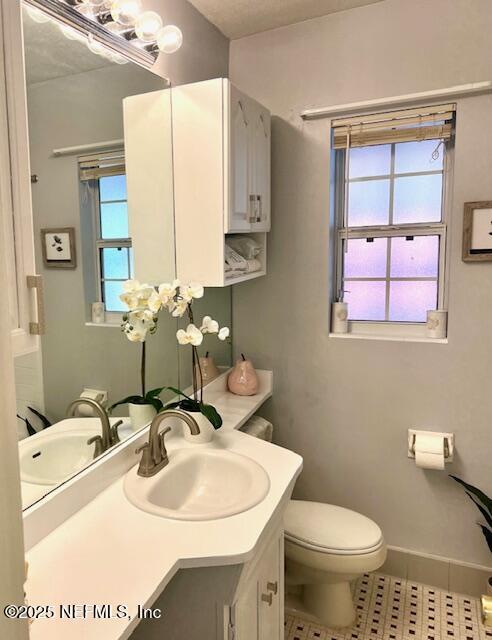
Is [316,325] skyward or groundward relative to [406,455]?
skyward

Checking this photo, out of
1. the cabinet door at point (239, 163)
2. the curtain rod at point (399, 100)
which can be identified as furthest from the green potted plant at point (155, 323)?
the curtain rod at point (399, 100)

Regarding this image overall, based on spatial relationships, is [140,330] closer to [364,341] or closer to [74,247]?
[74,247]

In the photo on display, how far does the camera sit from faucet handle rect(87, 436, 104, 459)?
143 cm

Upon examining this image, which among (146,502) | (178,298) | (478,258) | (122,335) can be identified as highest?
(478,258)

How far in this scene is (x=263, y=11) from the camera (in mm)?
2021

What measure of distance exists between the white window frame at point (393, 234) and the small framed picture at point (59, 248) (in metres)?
1.32

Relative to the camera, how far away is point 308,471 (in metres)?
2.37

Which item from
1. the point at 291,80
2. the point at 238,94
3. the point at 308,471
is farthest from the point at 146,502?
the point at 291,80

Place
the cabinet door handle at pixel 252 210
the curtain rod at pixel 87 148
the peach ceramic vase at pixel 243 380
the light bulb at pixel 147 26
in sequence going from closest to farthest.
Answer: the curtain rod at pixel 87 148, the light bulb at pixel 147 26, the cabinet door handle at pixel 252 210, the peach ceramic vase at pixel 243 380

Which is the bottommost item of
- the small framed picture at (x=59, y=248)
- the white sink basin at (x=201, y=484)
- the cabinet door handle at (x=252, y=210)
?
the white sink basin at (x=201, y=484)

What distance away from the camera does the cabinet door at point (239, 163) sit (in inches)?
68.5

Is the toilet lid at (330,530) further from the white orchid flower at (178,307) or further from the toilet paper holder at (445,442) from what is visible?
the white orchid flower at (178,307)

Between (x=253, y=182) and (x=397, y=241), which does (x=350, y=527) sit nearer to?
(x=397, y=241)

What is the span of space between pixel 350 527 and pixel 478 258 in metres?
1.23
